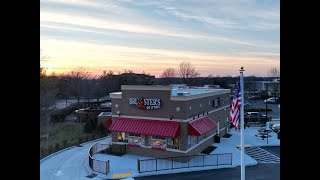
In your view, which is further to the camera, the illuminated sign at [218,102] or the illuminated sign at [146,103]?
the illuminated sign at [218,102]

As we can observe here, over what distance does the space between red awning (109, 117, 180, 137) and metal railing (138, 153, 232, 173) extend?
58.0 inches

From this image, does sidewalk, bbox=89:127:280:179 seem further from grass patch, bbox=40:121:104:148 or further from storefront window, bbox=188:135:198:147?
grass patch, bbox=40:121:104:148

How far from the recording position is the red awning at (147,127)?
17562 millimetres

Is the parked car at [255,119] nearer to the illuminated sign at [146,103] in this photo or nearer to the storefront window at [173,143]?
the storefront window at [173,143]

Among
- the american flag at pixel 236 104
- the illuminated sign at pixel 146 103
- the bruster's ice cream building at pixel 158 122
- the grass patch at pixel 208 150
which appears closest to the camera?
the american flag at pixel 236 104

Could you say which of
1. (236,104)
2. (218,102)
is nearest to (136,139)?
(218,102)

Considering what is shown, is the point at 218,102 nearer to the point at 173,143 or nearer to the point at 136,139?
the point at 173,143

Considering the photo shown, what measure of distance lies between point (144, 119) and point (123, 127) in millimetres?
1407

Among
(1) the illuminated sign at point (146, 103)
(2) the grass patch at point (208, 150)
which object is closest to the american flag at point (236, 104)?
(1) the illuminated sign at point (146, 103)

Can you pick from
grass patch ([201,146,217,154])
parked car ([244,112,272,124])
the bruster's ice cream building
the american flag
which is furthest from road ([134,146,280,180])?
parked car ([244,112,272,124])

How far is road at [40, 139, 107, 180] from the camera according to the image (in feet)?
48.8
